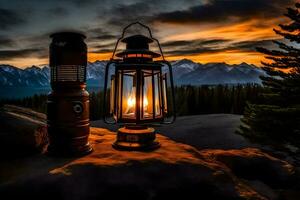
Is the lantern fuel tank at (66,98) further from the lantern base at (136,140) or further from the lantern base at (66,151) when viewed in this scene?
the lantern base at (136,140)

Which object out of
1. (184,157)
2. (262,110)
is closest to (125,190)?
(184,157)

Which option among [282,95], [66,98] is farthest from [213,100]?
[66,98]

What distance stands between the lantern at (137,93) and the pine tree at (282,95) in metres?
3.21

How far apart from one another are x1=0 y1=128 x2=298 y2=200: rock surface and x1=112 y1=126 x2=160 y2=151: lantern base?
0.17m

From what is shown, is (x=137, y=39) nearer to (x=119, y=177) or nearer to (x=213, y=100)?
(x=119, y=177)

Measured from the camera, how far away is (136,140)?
4.32 metres

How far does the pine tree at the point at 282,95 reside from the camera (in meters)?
6.59

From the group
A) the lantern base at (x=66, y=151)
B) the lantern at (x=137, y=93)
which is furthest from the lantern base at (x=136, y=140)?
the lantern base at (x=66, y=151)

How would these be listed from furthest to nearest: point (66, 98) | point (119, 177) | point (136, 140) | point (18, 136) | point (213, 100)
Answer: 1. point (213, 100)
2. point (136, 140)
3. point (66, 98)
4. point (18, 136)
5. point (119, 177)

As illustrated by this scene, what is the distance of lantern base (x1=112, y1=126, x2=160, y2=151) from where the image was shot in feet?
14.0

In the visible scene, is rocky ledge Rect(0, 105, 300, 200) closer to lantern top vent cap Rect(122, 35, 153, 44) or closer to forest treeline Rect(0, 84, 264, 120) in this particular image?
lantern top vent cap Rect(122, 35, 153, 44)

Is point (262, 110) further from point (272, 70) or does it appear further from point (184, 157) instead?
point (184, 157)

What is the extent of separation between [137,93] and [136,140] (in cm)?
62

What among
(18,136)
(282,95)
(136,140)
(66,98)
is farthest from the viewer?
(282,95)
